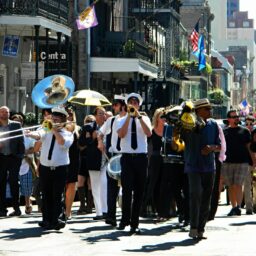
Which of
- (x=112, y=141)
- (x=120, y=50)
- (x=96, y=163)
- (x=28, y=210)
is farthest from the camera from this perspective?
(x=120, y=50)

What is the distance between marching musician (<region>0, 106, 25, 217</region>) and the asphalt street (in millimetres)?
673

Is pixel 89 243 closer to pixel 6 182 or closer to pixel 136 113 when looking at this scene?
pixel 136 113

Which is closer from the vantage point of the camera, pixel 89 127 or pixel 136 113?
pixel 136 113

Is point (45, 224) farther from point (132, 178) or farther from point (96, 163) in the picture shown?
Result: point (96, 163)

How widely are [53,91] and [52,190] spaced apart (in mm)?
2034

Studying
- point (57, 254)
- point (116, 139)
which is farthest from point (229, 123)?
point (57, 254)

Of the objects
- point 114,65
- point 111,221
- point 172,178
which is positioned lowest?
point 111,221

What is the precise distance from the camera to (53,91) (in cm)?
1510

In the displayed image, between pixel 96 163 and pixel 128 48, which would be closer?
pixel 96 163

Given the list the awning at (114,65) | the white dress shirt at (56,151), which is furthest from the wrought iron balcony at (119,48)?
the white dress shirt at (56,151)

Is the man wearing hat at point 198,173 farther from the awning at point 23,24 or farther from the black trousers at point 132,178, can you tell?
the awning at point 23,24

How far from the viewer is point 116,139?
552 inches

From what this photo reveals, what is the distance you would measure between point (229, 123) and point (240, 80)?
138 m

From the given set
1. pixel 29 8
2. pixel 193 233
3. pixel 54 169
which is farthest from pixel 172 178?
pixel 29 8
